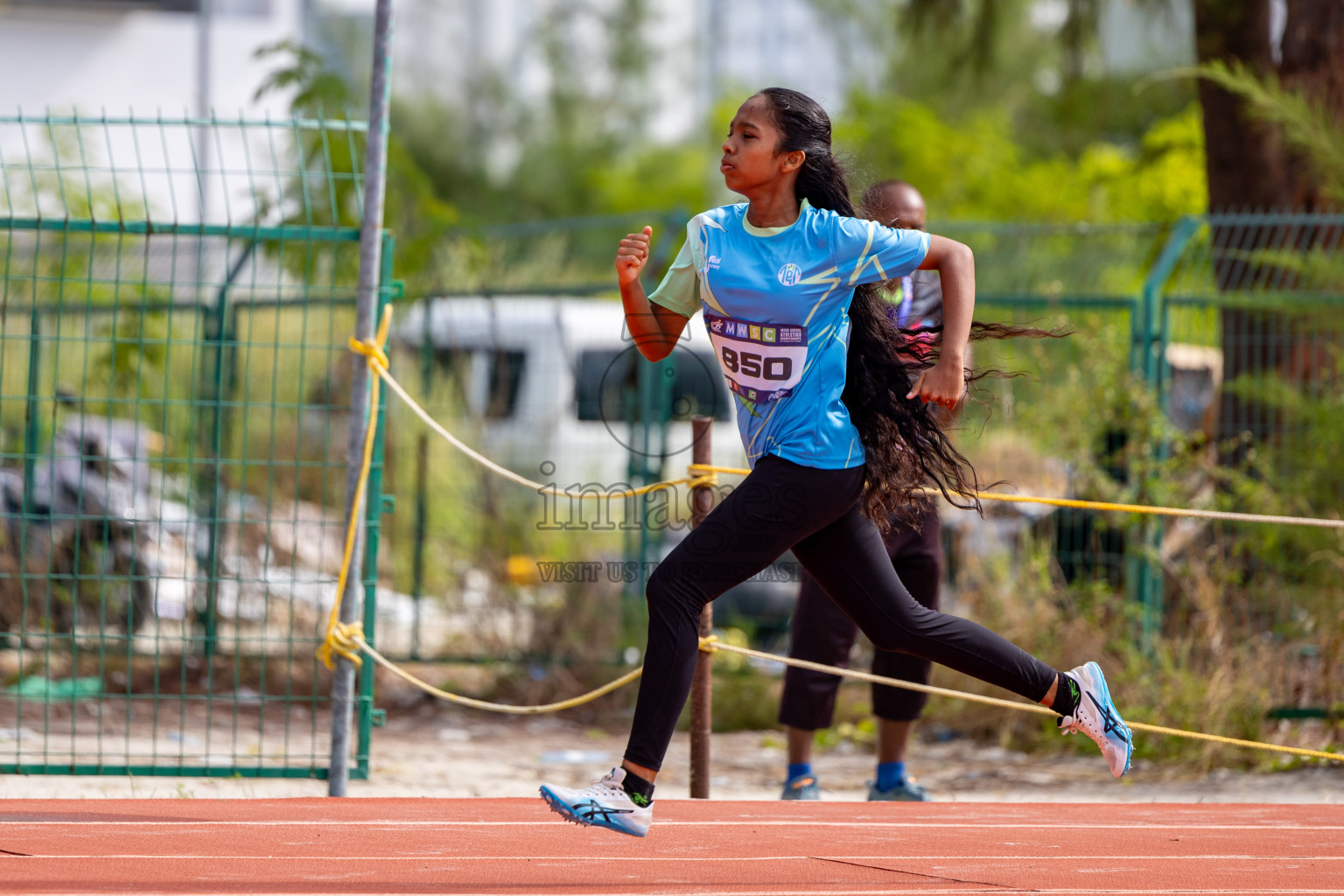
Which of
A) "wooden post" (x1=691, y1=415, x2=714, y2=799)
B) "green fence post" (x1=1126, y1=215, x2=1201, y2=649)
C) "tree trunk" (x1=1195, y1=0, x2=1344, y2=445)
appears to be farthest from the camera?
"tree trunk" (x1=1195, y1=0, x2=1344, y2=445)

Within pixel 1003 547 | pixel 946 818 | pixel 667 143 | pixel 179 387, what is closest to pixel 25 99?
pixel 667 143

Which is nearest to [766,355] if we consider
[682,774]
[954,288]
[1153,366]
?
[954,288]

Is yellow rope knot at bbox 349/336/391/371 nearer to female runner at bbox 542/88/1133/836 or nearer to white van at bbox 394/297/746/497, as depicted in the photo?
female runner at bbox 542/88/1133/836

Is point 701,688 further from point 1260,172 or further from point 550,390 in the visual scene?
point 1260,172

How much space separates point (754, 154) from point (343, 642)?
2.20 metres

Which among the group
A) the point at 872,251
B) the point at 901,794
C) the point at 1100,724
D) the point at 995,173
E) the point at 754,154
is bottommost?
the point at 901,794

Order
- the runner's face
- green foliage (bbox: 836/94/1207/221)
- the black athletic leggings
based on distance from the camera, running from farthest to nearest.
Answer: green foliage (bbox: 836/94/1207/221) → the runner's face → the black athletic leggings

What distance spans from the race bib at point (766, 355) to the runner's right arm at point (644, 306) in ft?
0.67

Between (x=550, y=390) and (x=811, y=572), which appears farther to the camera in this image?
(x=550, y=390)

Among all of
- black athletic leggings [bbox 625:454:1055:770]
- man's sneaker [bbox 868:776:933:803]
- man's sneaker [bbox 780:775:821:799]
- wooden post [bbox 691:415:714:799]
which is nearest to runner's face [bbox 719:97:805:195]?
black athletic leggings [bbox 625:454:1055:770]

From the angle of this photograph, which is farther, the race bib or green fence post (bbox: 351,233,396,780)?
green fence post (bbox: 351,233,396,780)

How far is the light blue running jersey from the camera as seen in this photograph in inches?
137

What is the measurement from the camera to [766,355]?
349 centimetres

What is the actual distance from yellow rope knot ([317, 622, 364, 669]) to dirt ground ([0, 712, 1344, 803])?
28.8 inches
